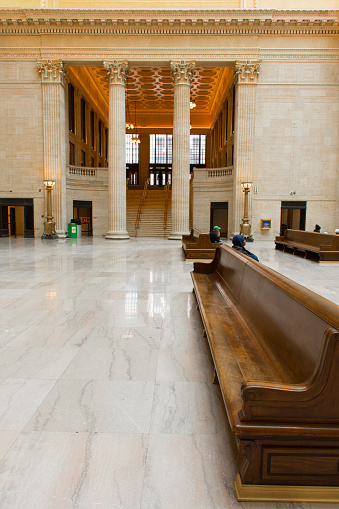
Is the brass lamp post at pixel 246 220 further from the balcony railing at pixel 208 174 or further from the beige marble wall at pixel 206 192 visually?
the balcony railing at pixel 208 174

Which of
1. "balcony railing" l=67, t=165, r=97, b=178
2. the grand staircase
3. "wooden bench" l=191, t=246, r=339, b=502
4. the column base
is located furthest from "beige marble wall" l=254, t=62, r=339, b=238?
"wooden bench" l=191, t=246, r=339, b=502

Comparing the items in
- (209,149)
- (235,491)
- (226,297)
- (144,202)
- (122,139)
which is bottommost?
(235,491)

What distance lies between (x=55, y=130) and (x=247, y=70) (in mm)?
12105

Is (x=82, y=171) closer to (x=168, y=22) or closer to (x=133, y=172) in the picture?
(x=168, y=22)

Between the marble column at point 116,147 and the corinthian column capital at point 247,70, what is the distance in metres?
6.70

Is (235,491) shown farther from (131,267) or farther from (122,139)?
(122,139)

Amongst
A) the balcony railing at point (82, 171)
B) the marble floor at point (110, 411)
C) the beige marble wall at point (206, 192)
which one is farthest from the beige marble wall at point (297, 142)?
the marble floor at point (110, 411)

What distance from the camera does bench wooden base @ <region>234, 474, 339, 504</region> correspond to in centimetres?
188

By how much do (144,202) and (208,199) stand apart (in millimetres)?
6118

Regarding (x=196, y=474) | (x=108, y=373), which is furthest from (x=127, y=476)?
(x=108, y=373)

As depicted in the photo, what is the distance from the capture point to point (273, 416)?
6.07ft

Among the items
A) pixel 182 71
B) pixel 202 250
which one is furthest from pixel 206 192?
pixel 202 250

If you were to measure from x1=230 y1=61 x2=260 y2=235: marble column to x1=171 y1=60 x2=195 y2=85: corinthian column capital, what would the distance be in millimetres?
2786

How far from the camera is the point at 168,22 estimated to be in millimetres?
20984
